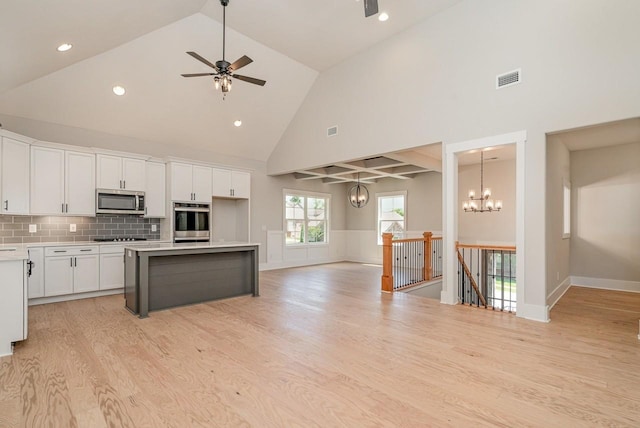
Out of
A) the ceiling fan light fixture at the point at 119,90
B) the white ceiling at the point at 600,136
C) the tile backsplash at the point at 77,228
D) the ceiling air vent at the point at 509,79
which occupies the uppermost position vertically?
the ceiling fan light fixture at the point at 119,90

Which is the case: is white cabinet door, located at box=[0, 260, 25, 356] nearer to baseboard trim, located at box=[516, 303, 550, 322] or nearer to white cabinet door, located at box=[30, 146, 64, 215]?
white cabinet door, located at box=[30, 146, 64, 215]

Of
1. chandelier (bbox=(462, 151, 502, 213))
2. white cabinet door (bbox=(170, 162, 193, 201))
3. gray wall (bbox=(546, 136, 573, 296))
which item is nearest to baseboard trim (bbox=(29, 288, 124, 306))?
white cabinet door (bbox=(170, 162, 193, 201))

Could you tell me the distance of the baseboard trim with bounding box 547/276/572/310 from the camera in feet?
15.9

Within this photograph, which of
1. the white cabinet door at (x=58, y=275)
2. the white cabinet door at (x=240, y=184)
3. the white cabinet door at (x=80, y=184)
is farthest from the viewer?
the white cabinet door at (x=240, y=184)

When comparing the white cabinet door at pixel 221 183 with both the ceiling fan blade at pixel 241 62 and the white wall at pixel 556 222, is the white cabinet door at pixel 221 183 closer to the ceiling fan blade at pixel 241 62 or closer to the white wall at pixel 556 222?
the ceiling fan blade at pixel 241 62

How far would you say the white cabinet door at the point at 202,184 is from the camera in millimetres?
6758

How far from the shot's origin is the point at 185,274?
4832 millimetres

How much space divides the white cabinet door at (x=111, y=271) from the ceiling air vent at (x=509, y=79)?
21.8 ft

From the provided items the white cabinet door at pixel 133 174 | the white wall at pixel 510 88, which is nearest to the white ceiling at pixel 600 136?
the white wall at pixel 510 88

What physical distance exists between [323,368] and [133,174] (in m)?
5.18

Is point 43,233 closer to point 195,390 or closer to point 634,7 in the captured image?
point 195,390

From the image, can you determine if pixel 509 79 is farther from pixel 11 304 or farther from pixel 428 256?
pixel 11 304

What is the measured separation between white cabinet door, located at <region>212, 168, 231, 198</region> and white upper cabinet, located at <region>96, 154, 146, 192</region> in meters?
1.44

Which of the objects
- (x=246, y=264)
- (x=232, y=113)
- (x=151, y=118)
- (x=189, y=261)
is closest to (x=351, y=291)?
(x=246, y=264)
